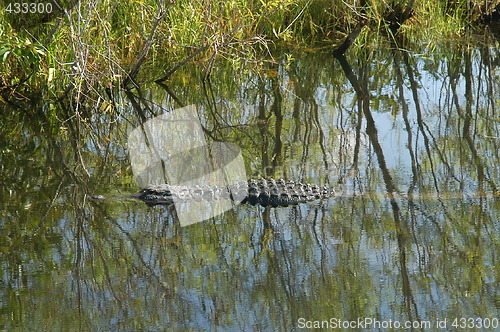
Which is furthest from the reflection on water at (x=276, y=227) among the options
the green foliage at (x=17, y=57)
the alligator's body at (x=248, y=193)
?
the green foliage at (x=17, y=57)

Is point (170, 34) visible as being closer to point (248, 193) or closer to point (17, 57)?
point (17, 57)

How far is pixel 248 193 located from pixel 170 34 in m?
3.35

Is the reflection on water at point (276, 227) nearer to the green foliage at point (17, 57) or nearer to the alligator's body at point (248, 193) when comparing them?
the alligator's body at point (248, 193)

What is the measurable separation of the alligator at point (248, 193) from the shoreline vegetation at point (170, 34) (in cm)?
110

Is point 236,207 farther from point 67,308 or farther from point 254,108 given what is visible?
point 254,108

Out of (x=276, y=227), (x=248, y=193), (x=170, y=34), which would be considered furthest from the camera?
(x=170, y=34)

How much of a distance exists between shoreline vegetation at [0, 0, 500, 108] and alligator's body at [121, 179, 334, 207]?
1100mm

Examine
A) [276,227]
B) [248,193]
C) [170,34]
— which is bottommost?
[276,227]

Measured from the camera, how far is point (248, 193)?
4.67 m

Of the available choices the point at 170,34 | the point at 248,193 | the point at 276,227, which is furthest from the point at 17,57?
the point at 276,227

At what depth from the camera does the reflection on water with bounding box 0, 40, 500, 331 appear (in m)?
3.19

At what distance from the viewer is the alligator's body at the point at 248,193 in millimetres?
4574

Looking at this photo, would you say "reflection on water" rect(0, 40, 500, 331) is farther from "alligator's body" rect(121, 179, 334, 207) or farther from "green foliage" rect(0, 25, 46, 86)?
"green foliage" rect(0, 25, 46, 86)

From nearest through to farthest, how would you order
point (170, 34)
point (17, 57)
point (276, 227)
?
1. point (276, 227)
2. point (17, 57)
3. point (170, 34)
